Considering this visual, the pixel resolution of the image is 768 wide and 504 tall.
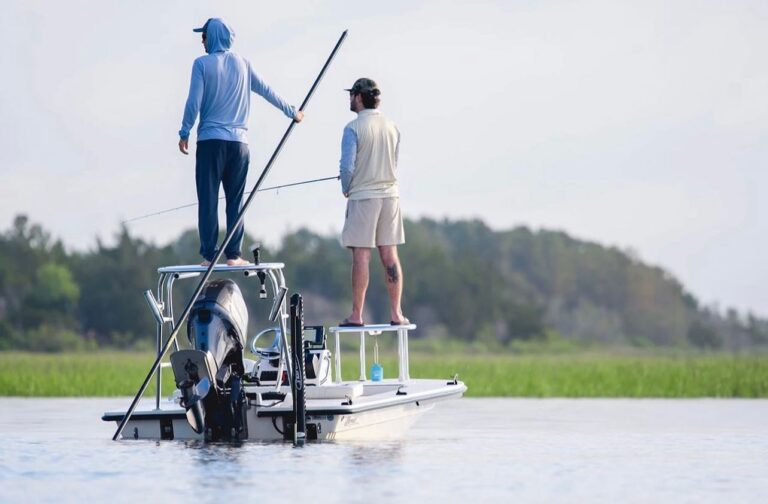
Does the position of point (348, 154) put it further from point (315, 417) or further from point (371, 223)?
point (315, 417)

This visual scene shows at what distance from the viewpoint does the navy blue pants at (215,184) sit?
1510 cm

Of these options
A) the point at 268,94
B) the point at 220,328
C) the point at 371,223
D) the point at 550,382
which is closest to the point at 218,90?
the point at 268,94

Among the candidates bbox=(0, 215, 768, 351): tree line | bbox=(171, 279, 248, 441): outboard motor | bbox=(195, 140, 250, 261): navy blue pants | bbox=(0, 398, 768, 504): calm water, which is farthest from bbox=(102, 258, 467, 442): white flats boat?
bbox=(0, 215, 768, 351): tree line

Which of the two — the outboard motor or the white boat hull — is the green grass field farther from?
the outboard motor

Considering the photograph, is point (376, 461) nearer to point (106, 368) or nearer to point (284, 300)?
point (284, 300)

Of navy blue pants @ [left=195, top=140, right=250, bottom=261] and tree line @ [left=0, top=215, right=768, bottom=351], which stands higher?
tree line @ [left=0, top=215, right=768, bottom=351]

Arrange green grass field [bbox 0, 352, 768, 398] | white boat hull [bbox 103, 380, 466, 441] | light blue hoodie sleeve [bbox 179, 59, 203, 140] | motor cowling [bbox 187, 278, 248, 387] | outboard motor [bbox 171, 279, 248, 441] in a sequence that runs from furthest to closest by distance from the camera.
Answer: green grass field [bbox 0, 352, 768, 398], light blue hoodie sleeve [bbox 179, 59, 203, 140], white boat hull [bbox 103, 380, 466, 441], motor cowling [bbox 187, 278, 248, 387], outboard motor [bbox 171, 279, 248, 441]

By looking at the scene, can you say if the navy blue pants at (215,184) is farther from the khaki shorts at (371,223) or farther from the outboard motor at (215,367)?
the khaki shorts at (371,223)

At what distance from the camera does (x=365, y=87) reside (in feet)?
51.7

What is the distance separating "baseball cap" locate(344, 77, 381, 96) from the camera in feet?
51.6

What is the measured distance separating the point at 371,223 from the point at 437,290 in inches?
2241

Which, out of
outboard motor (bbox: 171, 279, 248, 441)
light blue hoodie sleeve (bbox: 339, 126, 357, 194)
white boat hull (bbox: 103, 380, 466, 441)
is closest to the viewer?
outboard motor (bbox: 171, 279, 248, 441)

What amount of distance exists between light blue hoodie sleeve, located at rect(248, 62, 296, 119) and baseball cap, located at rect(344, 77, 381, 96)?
61 cm

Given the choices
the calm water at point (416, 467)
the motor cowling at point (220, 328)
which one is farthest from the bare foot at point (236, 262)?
the calm water at point (416, 467)
